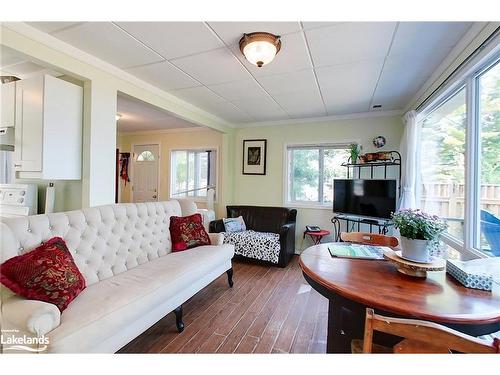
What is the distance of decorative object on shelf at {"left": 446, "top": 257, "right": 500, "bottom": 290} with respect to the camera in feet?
3.74

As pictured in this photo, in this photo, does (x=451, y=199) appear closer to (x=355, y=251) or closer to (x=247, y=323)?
(x=355, y=251)

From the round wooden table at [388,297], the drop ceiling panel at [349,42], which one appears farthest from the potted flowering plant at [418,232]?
the drop ceiling panel at [349,42]

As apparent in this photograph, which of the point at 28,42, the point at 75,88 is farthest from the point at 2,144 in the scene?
the point at 28,42

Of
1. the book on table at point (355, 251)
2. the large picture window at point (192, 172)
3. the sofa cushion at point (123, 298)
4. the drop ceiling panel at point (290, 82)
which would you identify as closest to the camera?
the sofa cushion at point (123, 298)

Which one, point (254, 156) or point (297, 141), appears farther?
point (254, 156)

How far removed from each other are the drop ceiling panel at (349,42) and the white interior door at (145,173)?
178 inches

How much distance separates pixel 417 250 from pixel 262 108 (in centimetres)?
301

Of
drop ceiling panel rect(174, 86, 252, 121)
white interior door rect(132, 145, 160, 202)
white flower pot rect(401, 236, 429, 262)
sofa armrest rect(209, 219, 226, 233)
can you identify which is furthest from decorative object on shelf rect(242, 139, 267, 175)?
white flower pot rect(401, 236, 429, 262)

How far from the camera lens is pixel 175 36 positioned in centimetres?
186

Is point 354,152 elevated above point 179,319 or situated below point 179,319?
above

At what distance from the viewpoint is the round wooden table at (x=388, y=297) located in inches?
36.4

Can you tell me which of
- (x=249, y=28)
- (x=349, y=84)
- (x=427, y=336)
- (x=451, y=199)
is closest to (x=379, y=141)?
(x=349, y=84)

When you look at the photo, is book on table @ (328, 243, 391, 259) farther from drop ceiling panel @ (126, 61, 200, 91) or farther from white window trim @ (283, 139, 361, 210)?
white window trim @ (283, 139, 361, 210)

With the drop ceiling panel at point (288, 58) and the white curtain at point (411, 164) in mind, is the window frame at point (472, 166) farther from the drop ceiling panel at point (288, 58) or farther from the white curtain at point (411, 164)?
the drop ceiling panel at point (288, 58)
